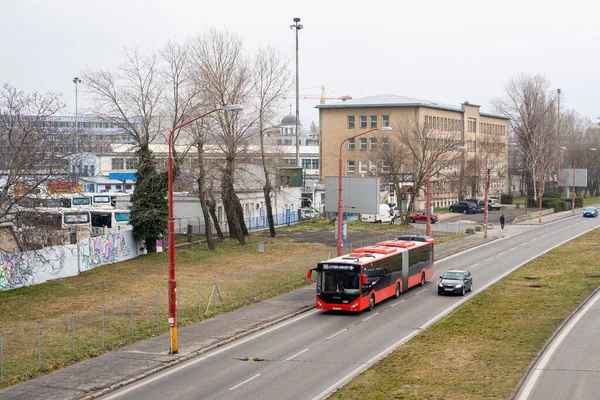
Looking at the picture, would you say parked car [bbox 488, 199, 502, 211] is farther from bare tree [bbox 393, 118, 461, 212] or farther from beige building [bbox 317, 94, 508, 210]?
bare tree [bbox 393, 118, 461, 212]

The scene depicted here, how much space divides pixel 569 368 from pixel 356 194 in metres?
52.4

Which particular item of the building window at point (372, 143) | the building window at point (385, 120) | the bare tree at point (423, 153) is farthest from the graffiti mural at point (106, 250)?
the building window at point (385, 120)

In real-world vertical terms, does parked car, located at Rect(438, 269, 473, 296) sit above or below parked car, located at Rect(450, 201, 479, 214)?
below

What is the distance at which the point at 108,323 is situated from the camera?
32125mm

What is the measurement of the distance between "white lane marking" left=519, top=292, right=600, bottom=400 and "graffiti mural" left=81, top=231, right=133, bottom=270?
29.2 m

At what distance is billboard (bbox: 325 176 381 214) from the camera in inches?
2908

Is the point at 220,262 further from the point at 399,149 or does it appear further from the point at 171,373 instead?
the point at 399,149

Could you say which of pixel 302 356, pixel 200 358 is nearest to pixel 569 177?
pixel 302 356

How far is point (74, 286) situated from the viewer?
140 ft

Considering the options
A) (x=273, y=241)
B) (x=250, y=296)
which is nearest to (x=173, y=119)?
(x=273, y=241)

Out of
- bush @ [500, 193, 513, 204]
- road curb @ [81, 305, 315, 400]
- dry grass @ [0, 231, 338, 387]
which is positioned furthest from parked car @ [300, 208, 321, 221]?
road curb @ [81, 305, 315, 400]

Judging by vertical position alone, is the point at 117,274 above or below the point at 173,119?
below

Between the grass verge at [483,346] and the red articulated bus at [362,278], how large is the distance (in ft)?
13.7

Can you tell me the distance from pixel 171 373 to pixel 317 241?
4311 centimetres
